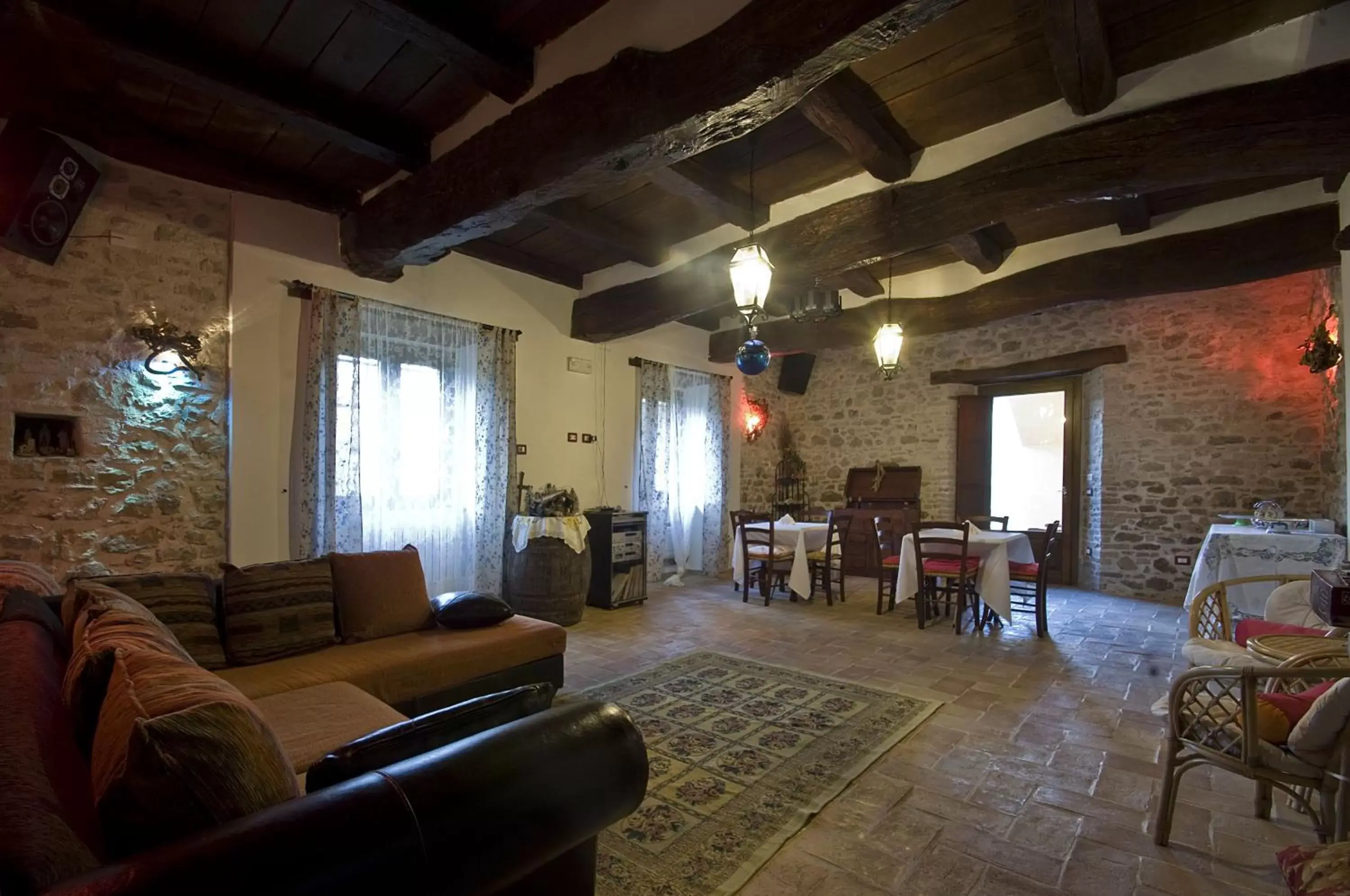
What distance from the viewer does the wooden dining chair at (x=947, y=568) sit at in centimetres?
465

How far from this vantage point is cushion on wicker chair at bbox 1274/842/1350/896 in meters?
1.09

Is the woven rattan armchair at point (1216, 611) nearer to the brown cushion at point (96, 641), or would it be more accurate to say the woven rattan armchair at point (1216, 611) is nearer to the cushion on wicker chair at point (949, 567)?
the cushion on wicker chair at point (949, 567)

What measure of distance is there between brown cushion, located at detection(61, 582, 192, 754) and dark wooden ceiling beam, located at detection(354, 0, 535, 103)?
2233 millimetres

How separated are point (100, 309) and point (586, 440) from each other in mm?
3489

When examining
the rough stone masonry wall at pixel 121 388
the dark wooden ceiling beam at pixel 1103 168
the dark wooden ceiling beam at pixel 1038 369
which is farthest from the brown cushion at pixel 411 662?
the dark wooden ceiling beam at pixel 1038 369

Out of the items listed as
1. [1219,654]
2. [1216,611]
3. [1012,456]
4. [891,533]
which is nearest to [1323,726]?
[1219,654]

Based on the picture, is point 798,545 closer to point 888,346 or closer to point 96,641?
point 888,346

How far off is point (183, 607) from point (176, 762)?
1.96 metres

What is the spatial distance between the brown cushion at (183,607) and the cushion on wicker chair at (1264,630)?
408 centimetres

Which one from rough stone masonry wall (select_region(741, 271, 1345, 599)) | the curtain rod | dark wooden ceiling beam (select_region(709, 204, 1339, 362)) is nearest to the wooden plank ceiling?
dark wooden ceiling beam (select_region(709, 204, 1339, 362))

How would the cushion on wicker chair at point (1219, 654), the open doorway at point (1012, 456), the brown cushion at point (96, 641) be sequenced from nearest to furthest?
the brown cushion at point (96, 641)
the cushion on wicker chair at point (1219, 654)
the open doorway at point (1012, 456)

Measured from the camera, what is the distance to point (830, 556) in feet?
18.7

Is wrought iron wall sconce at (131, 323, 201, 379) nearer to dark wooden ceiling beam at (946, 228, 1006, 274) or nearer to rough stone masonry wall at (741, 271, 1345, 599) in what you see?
dark wooden ceiling beam at (946, 228, 1006, 274)

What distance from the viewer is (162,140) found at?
351 centimetres
